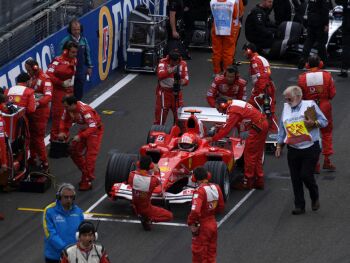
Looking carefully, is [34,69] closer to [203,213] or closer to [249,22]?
[203,213]

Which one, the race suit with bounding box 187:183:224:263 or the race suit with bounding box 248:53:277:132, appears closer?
the race suit with bounding box 187:183:224:263

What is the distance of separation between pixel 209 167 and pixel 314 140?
157 cm

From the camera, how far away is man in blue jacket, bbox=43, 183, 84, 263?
13234mm

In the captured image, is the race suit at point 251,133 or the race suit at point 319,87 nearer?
the race suit at point 251,133

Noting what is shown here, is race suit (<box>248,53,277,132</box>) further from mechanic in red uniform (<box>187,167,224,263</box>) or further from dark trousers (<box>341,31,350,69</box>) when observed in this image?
mechanic in red uniform (<box>187,167,224,263</box>)

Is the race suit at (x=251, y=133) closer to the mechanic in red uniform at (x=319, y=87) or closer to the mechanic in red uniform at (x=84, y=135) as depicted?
the mechanic in red uniform at (x=319, y=87)

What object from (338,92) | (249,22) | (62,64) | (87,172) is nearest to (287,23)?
(249,22)

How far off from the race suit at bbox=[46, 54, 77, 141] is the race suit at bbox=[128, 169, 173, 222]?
4142mm

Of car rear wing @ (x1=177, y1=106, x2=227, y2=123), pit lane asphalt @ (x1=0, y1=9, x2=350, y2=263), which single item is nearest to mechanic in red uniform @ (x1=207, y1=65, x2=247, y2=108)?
car rear wing @ (x1=177, y1=106, x2=227, y2=123)

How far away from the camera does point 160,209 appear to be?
16.6 meters

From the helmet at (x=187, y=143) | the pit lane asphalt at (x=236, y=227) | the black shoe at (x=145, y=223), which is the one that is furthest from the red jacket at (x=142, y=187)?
the helmet at (x=187, y=143)

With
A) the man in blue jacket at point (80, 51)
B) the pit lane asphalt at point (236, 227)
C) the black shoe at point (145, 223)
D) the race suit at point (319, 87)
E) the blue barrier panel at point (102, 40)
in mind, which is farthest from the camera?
the blue barrier panel at point (102, 40)

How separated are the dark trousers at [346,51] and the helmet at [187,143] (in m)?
7.65

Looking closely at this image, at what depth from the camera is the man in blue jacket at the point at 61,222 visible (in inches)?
521
